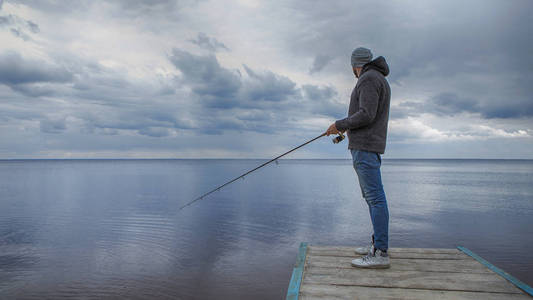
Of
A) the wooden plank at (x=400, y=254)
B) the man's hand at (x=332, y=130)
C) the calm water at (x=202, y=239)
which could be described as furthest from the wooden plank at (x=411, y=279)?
the calm water at (x=202, y=239)

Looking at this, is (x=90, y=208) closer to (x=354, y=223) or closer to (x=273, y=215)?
(x=273, y=215)

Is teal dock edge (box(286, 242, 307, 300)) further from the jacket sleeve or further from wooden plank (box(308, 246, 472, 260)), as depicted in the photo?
the jacket sleeve

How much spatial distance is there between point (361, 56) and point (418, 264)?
239 cm

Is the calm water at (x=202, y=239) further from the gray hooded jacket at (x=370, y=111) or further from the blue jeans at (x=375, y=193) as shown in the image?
the gray hooded jacket at (x=370, y=111)

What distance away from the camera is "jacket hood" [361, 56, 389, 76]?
3482 millimetres

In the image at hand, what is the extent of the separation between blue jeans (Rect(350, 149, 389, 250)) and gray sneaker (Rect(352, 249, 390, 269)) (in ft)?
0.25

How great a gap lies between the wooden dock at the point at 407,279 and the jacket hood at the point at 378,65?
2.15m

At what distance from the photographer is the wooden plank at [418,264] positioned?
328 centimetres

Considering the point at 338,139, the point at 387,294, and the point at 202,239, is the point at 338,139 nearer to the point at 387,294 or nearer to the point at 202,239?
the point at 387,294

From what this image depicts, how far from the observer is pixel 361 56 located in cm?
363

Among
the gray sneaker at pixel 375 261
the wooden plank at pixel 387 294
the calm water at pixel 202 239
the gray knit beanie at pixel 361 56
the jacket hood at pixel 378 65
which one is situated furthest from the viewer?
the calm water at pixel 202 239

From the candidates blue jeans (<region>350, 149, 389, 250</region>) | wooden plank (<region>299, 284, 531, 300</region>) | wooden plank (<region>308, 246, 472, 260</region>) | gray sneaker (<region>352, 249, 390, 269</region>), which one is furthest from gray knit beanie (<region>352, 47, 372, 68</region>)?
wooden plank (<region>299, 284, 531, 300</region>)

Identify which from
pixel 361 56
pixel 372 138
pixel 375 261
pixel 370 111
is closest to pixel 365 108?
pixel 370 111

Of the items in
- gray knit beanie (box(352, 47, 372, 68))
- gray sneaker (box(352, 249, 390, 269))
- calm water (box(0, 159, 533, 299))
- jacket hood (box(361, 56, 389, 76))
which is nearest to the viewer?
gray sneaker (box(352, 249, 390, 269))
